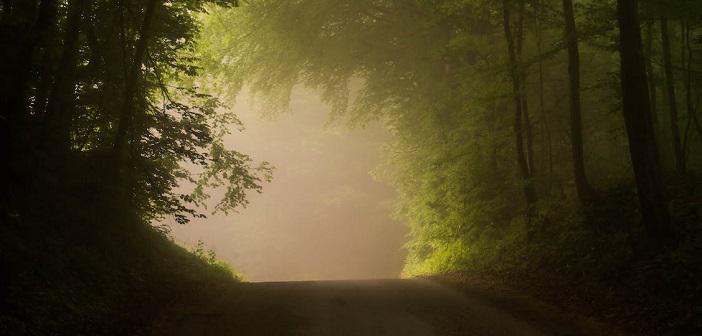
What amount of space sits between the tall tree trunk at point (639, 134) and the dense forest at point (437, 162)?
1.2 inches

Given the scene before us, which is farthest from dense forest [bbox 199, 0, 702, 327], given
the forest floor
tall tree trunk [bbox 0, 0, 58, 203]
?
tall tree trunk [bbox 0, 0, 58, 203]

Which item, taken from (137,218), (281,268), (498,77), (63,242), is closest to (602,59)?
(498,77)

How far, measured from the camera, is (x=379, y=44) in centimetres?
2477

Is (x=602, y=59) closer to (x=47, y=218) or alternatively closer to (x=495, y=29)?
(x=495, y=29)

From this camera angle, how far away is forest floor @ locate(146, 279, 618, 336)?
8.19 m

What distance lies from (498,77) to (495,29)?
16.2 ft

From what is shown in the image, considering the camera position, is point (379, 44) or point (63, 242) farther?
point (379, 44)

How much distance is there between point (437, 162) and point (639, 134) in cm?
776

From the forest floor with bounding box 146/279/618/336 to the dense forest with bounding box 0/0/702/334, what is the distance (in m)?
0.92

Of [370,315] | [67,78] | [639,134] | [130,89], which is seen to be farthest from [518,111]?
[67,78]

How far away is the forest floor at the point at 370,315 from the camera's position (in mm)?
8188

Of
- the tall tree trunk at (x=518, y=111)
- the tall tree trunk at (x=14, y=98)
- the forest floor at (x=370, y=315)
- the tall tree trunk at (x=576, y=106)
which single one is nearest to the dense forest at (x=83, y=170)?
the tall tree trunk at (x=14, y=98)

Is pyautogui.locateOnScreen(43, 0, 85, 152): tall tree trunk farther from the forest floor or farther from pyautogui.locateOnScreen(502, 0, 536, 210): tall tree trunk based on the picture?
pyautogui.locateOnScreen(502, 0, 536, 210): tall tree trunk

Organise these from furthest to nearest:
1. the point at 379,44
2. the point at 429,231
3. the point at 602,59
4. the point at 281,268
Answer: the point at 281,268 < the point at 379,44 < the point at 429,231 < the point at 602,59
